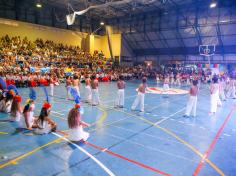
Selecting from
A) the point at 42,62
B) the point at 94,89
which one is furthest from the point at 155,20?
the point at 94,89

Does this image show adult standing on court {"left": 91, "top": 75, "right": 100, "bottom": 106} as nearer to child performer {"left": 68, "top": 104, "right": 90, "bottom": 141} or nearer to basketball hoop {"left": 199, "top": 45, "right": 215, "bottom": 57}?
child performer {"left": 68, "top": 104, "right": 90, "bottom": 141}

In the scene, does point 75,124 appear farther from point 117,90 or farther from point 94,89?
point 117,90

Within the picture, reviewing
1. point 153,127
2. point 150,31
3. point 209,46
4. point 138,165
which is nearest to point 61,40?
point 150,31

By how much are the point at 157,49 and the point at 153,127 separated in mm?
31211

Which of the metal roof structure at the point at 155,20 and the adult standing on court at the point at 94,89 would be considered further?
the metal roof structure at the point at 155,20

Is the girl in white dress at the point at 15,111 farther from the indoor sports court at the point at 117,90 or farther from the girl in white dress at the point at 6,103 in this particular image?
the girl in white dress at the point at 6,103

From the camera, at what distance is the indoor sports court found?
17.3 feet

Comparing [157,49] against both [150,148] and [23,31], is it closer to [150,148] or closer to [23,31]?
[23,31]

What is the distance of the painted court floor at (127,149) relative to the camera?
185 inches

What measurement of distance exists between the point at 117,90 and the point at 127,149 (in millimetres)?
13185

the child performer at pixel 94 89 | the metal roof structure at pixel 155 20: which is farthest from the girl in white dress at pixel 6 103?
the metal roof structure at pixel 155 20

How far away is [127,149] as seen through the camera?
585 cm

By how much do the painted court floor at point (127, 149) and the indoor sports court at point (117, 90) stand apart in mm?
30

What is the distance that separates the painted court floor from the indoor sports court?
3 centimetres
